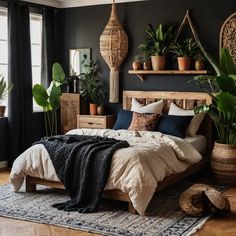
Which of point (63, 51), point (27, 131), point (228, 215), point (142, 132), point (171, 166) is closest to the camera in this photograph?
point (228, 215)

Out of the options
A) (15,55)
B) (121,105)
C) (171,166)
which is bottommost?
(171,166)

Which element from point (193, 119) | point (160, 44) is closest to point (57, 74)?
point (160, 44)

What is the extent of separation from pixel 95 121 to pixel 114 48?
47.0 inches

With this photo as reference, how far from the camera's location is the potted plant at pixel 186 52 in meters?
6.49

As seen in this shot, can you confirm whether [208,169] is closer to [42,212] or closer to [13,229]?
[42,212]

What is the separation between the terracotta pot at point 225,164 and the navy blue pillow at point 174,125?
1.68ft

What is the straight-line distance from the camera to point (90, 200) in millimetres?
4793

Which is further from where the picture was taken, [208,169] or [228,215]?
[208,169]

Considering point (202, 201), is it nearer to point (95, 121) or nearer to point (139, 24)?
point (95, 121)

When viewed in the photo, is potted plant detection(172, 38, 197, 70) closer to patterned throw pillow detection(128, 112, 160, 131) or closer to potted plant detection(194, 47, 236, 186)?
potted plant detection(194, 47, 236, 186)

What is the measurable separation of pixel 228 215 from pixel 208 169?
2036mm

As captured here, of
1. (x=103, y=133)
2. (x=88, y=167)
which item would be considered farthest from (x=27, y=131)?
(x=88, y=167)

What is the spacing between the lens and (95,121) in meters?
7.15

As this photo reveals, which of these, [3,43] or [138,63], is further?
[138,63]
